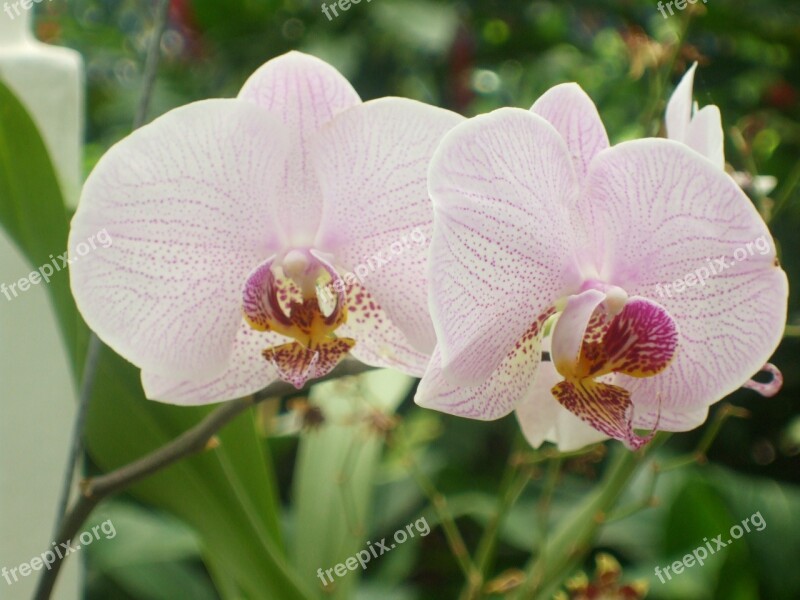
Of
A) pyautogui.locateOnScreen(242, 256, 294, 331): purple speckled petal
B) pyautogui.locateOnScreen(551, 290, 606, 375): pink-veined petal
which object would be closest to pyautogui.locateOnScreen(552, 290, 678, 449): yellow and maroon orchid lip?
pyautogui.locateOnScreen(551, 290, 606, 375): pink-veined petal

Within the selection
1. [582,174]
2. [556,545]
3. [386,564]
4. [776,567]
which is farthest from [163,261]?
[776,567]

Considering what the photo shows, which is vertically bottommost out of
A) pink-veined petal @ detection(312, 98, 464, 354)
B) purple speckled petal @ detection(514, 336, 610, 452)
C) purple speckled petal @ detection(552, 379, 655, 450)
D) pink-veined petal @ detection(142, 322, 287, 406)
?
purple speckled petal @ detection(514, 336, 610, 452)

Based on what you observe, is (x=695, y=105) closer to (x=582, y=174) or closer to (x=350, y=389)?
(x=582, y=174)

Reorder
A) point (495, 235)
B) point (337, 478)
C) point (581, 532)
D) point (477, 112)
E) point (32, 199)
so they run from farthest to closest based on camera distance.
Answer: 1. point (477, 112)
2. point (337, 478)
3. point (581, 532)
4. point (32, 199)
5. point (495, 235)

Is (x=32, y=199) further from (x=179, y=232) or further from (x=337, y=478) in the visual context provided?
(x=337, y=478)

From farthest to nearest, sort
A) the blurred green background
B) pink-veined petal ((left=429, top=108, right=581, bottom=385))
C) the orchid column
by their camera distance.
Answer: the blurred green background → the orchid column → pink-veined petal ((left=429, top=108, right=581, bottom=385))

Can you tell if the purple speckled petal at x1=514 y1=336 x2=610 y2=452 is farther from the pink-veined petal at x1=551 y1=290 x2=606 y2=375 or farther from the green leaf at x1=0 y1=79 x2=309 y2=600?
the green leaf at x1=0 y1=79 x2=309 y2=600

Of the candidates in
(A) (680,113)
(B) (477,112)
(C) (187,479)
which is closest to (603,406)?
(A) (680,113)
